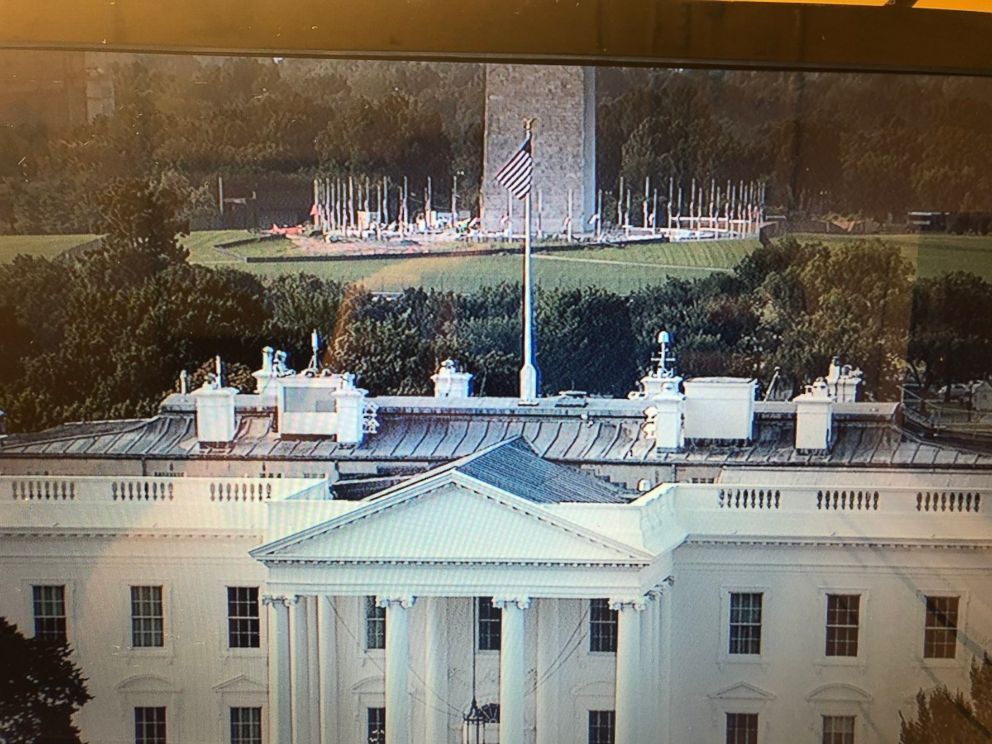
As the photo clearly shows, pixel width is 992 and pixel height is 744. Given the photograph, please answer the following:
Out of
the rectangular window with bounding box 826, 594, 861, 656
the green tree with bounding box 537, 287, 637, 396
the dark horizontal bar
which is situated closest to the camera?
the dark horizontal bar

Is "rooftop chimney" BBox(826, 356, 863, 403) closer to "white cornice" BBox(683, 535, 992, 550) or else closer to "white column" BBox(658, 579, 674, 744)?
"white cornice" BBox(683, 535, 992, 550)

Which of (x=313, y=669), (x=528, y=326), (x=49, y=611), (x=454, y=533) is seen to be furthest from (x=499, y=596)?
(x=49, y=611)

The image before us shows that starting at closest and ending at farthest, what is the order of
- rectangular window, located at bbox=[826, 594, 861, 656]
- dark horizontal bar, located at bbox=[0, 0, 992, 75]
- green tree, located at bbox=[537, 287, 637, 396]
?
1. dark horizontal bar, located at bbox=[0, 0, 992, 75]
2. green tree, located at bbox=[537, 287, 637, 396]
3. rectangular window, located at bbox=[826, 594, 861, 656]

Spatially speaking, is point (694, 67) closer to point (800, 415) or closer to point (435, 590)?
point (800, 415)

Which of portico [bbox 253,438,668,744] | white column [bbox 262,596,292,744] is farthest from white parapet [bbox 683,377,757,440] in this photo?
white column [bbox 262,596,292,744]

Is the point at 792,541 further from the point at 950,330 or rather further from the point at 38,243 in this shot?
the point at 38,243

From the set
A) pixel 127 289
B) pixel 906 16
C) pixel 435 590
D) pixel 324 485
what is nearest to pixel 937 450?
pixel 906 16

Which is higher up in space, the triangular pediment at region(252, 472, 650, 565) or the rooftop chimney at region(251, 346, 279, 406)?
the rooftop chimney at region(251, 346, 279, 406)
